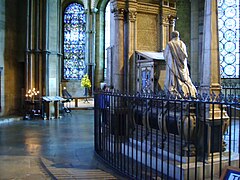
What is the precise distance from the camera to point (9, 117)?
1533 cm

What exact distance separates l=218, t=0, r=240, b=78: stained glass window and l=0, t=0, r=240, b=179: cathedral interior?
52 millimetres

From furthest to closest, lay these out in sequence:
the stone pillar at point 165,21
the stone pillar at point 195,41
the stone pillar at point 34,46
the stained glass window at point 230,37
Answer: the stained glass window at point 230,37 < the stone pillar at point 195,41 < the stone pillar at point 34,46 < the stone pillar at point 165,21

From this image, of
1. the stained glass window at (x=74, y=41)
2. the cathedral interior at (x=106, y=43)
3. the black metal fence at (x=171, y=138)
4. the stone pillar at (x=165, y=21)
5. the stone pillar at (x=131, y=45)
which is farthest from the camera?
the stained glass window at (x=74, y=41)

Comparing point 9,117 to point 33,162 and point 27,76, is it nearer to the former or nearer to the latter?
point 27,76

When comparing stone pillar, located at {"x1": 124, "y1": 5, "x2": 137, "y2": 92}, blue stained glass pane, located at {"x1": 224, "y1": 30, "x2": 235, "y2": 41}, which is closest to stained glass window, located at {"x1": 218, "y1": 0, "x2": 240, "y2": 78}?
blue stained glass pane, located at {"x1": 224, "y1": 30, "x2": 235, "y2": 41}

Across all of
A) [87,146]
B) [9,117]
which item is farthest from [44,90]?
[87,146]

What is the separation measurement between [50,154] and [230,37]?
13.8 m

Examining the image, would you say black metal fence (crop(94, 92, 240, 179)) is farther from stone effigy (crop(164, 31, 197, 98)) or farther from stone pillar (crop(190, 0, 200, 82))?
stone pillar (crop(190, 0, 200, 82))

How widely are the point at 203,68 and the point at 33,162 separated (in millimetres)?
4133

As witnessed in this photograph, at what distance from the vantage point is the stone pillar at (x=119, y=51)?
29.6 ft

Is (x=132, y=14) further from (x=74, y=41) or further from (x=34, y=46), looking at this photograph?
(x=74, y=41)

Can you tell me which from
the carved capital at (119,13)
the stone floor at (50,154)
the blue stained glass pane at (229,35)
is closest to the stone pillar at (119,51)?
the carved capital at (119,13)

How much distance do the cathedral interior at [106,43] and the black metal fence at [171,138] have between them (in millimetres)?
675

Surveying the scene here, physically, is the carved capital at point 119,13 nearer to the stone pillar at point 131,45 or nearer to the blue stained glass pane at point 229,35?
the stone pillar at point 131,45
